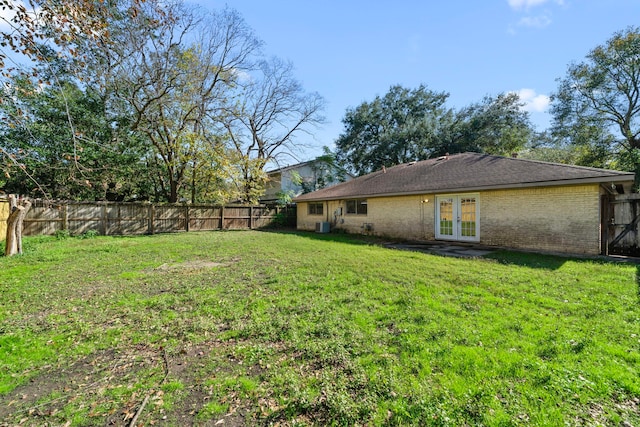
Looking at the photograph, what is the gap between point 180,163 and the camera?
52.3ft

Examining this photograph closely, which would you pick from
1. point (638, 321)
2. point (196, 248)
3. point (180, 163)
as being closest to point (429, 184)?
point (638, 321)

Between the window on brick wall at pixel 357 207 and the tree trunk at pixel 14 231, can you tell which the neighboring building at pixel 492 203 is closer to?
the window on brick wall at pixel 357 207

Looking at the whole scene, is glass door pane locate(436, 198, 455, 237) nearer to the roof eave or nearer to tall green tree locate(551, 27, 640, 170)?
the roof eave

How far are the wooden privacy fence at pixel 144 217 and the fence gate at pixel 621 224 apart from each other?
52.7ft

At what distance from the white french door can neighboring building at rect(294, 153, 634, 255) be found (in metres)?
0.03

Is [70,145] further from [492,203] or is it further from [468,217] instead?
[492,203]

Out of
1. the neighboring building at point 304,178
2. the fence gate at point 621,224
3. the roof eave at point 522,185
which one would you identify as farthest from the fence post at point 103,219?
the fence gate at point 621,224

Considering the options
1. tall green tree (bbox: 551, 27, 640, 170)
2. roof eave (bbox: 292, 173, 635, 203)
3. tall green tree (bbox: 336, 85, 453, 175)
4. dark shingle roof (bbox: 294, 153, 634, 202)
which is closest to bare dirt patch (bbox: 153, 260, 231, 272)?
roof eave (bbox: 292, 173, 635, 203)

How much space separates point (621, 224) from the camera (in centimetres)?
793

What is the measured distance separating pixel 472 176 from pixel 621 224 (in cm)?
Answer: 417

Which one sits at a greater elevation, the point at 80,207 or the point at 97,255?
the point at 80,207

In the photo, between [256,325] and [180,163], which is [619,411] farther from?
[180,163]

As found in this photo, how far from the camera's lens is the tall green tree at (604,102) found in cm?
1703

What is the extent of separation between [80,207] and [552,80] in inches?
1187
